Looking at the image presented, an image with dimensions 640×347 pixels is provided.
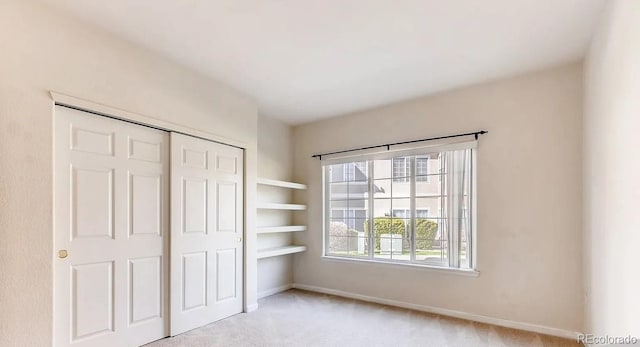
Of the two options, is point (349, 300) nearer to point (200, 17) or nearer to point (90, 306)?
point (90, 306)

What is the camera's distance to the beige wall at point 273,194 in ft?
15.1

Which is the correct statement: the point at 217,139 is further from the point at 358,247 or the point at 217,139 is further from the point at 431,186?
the point at 431,186

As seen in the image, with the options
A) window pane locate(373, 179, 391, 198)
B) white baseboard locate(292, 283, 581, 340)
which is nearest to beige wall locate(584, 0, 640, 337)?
white baseboard locate(292, 283, 581, 340)

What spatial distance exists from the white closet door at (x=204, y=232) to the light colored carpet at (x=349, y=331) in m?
0.20

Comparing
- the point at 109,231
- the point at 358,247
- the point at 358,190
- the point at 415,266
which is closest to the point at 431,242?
the point at 415,266

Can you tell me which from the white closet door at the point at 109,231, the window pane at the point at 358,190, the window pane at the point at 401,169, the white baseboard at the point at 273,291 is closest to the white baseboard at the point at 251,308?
the white baseboard at the point at 273,291

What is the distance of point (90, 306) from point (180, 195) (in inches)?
45.2

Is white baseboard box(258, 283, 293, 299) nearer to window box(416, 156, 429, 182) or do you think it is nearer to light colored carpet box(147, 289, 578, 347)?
light colored carpet box(147, 289, 578, 347)

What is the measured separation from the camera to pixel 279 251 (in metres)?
4.50

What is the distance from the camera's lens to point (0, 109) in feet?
6.88

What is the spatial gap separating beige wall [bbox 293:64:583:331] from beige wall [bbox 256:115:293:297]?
5.19 feet

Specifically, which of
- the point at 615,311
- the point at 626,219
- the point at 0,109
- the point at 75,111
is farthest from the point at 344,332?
the point at 0,109

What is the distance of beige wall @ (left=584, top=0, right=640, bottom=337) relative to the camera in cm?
174

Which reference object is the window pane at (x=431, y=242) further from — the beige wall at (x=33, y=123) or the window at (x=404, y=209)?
the beige wall at (x=33, y=123)
